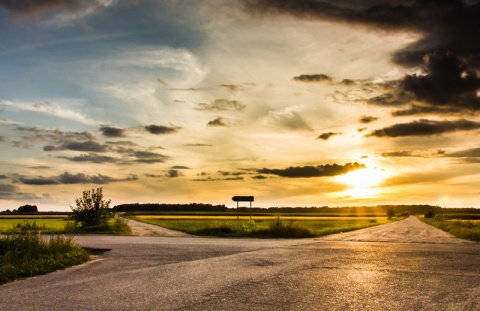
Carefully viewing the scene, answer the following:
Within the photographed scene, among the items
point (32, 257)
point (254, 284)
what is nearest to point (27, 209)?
point (32, 257)

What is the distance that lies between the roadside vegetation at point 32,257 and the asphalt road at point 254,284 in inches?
26.6

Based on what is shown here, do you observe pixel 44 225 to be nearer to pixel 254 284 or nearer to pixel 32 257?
pixel 32 257

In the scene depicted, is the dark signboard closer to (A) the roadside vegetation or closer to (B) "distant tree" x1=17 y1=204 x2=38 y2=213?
(A) the roadside vegetation

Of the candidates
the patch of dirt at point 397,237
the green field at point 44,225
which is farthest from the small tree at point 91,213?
the patch of dirt at point 397,237

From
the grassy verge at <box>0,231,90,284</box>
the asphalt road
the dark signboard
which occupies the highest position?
the dark signboard

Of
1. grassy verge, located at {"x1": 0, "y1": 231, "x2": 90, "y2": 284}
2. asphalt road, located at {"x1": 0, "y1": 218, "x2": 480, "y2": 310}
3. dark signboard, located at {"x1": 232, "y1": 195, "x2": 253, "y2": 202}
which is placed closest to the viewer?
asphalt road, located at {"x1": 0, "y1": 218, "x2": 480, "y2": 310}

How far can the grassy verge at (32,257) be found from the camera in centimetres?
1324

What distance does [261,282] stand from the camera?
11.2 meters

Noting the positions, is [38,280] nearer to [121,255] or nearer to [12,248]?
[12,248]

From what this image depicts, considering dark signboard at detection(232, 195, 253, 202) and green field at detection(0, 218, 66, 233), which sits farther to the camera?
dark signboard at detection(232, 195, 253, 202)

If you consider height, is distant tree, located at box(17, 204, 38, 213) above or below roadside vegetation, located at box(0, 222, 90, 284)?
above

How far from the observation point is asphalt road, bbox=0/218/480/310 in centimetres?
887

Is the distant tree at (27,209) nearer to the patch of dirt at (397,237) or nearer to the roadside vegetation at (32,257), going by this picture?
the patch of dirt at (397,237)

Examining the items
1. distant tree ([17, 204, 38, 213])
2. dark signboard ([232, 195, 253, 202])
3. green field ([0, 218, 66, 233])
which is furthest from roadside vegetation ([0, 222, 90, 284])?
distant tree ([17, 204, 38, 213])
